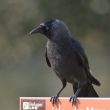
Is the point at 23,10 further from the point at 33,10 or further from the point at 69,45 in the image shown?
the point at 69,45

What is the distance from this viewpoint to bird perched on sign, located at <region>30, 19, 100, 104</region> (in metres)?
8.62

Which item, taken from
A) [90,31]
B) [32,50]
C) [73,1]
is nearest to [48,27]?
[73,1]

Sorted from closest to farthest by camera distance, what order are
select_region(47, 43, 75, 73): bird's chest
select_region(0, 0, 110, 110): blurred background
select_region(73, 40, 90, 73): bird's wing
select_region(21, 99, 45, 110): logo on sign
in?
select_region(21, 99, 45, 110): logo on sign < select_region(47, 43, 75, 73): bird's chest < select_region(73, 40, 90, 73): bird's wing < select_region(0, 0, 110, 110): blurred background

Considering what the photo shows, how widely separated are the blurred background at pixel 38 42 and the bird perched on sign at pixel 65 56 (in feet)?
25.5

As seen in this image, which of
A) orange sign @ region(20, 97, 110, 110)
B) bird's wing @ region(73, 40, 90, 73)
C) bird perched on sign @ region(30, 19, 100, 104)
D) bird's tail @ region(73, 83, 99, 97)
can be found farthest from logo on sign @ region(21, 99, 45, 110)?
bird's wing @ region(73, 40, 90, 73)

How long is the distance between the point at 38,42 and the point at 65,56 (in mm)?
10714

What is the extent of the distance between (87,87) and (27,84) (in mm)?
10468

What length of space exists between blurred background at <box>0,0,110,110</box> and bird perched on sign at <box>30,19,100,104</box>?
25.5 ft

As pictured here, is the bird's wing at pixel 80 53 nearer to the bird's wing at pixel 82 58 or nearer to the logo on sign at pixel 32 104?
the bird's wing at pixel 82 58

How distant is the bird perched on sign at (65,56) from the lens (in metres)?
8.62

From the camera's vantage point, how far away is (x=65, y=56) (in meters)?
8.63

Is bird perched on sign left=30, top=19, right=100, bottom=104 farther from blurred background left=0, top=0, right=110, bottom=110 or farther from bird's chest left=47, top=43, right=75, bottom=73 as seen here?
blurred background left=0, top=0, right=110, bottom=110

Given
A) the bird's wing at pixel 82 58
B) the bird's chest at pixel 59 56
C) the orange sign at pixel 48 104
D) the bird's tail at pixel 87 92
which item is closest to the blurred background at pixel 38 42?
the bird's wing at pixel 82 58

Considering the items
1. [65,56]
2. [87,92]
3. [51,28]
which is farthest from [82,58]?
[51,28]
